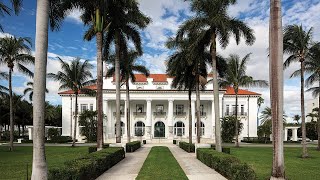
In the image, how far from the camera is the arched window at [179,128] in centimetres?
6456

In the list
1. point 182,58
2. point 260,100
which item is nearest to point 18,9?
point 182,58

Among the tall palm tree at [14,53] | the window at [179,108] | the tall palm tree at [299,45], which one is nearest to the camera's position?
the tall palm tree at [299,45]

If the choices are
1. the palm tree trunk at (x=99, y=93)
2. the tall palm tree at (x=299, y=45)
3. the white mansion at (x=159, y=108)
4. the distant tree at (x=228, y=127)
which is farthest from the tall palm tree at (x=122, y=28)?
the white mansion at (x=159, y=108)

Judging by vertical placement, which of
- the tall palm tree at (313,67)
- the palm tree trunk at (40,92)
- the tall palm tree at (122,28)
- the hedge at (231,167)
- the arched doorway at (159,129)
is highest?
the tall palm tree at (122,28)

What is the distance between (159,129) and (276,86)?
56021 mm

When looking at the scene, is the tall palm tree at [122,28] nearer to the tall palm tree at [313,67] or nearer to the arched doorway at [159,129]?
the tall palm tree at [313,67]

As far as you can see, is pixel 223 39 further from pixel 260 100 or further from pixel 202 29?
pixel 260 100

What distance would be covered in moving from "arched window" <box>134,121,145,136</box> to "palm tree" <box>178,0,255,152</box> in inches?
1664

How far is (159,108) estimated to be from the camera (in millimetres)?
65625

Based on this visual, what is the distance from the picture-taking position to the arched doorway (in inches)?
2562

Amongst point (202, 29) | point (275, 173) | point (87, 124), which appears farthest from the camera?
point (87, 124)

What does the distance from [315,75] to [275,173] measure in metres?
23.4

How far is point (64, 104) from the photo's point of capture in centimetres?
6519

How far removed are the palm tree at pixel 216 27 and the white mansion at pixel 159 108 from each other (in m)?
37.7
